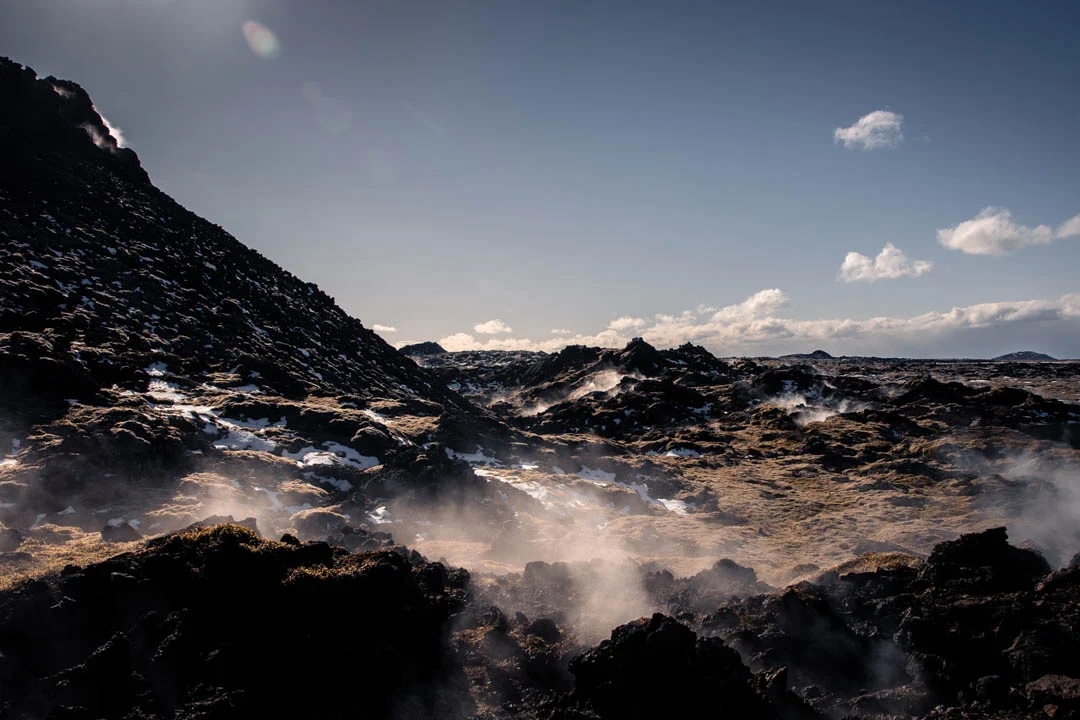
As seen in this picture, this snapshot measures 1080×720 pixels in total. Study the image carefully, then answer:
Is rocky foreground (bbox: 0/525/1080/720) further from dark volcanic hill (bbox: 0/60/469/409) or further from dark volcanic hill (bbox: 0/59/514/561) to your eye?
dark volcanic hill (bbox: 0/60/469/409)

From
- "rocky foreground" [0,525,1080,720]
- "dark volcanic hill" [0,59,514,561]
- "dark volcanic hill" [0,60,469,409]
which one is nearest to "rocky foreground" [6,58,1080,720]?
"rocky foreground" [0,525,1080,720]

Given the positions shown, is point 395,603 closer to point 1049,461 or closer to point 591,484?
point 591,484

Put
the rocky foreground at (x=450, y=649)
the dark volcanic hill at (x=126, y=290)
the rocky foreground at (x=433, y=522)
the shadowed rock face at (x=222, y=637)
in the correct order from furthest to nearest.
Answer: the dark volcanic hill at (x=126, y=290) → the rocky foreground at (x=433, y=522) → the rocky foreground at (x=450, y=649) → the shadowed rock face at (x=222, y=637)

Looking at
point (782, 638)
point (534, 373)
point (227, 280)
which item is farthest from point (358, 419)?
point (534, 373)

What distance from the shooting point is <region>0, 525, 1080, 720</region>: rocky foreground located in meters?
12.8

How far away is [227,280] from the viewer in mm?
83438

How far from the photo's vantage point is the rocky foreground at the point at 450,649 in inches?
504

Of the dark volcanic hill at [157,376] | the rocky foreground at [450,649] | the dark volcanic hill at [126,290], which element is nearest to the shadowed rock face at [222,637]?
the rocky foreground at [450,649]

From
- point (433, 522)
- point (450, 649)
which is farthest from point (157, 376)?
point (450, 649)

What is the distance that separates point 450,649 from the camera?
17.5 meters

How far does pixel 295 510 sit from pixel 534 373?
102696 millimetres

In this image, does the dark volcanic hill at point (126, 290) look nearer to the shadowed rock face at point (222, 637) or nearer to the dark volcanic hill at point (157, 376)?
the dark volcanic hill at point (157, 376)

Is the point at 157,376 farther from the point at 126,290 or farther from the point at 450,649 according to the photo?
the point at 450,649

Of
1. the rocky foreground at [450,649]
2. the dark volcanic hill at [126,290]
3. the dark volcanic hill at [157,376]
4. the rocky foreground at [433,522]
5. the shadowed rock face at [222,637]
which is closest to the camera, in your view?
the shadowed rock face at [222,637]
